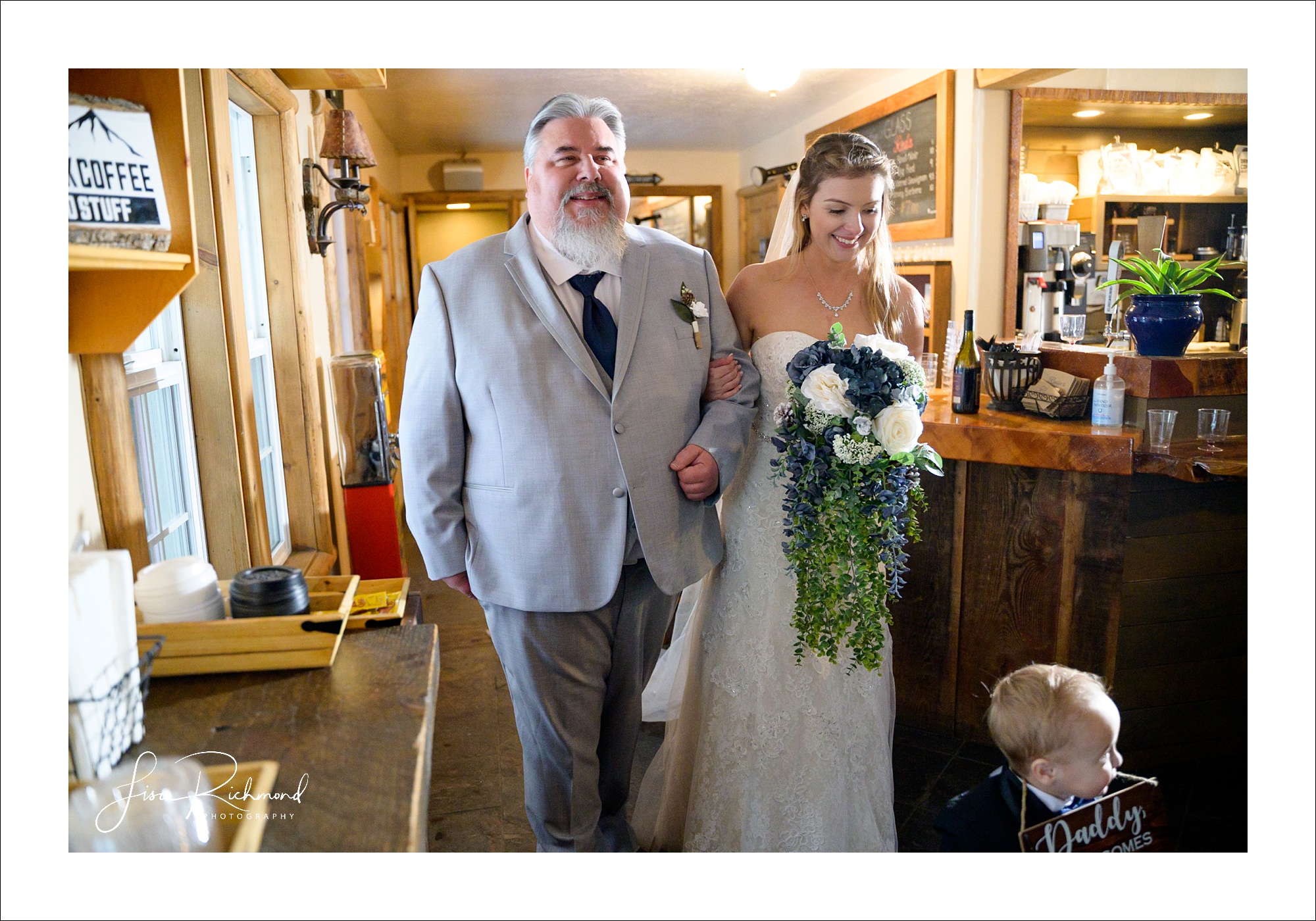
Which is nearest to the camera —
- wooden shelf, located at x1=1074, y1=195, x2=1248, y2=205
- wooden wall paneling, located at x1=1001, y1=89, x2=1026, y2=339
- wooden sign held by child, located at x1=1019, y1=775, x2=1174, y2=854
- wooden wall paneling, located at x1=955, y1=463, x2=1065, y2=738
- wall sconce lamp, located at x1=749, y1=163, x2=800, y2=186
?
wooden sign held by child, located at x1=1019, y1=775, x2=1174, y2=854

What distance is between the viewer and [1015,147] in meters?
4.29

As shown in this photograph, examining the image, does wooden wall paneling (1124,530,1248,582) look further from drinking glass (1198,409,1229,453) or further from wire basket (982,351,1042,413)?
wire basket (982,351,1042,413)

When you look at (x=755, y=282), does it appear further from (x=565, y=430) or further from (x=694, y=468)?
(x=565, y=430)

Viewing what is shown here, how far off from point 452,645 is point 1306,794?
9.09 ft

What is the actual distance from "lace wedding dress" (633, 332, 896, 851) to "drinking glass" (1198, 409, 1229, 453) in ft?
3.53

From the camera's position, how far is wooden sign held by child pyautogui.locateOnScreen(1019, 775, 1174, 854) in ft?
4.67

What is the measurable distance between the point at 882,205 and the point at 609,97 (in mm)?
3898

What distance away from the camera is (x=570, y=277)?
1712 millimetres

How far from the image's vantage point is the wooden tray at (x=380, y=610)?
1492 millimetres

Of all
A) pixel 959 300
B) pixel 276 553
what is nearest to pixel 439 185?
pixel 959 300

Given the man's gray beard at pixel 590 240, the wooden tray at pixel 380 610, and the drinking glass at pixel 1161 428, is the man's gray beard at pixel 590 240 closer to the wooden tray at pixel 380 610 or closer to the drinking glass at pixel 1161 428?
the wooden tray at pixel 380 610

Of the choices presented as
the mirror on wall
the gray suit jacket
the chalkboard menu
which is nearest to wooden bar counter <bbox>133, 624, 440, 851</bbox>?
the gray suit jacket

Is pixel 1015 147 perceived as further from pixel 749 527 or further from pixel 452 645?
pixel 452 645

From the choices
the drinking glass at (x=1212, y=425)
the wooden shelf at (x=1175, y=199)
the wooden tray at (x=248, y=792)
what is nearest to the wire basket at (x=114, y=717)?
the wooden tray at (x=248, y=792)
